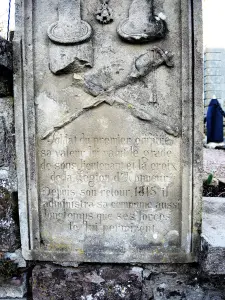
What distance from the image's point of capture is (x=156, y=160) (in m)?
2.03

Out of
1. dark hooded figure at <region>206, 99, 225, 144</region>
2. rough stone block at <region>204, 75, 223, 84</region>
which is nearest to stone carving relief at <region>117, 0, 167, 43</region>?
dark hooded figure at <region>206, 99, 225, 144</region>

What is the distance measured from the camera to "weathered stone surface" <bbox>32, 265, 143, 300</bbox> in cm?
208

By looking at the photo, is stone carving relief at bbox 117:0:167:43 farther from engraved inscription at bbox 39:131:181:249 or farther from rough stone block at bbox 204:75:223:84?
rough stone block at bbox 204:75:223:84

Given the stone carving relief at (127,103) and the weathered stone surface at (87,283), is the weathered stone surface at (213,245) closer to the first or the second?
the weathered stone surface at (87,283)

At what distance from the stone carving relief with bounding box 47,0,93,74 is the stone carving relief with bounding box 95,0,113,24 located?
93mm

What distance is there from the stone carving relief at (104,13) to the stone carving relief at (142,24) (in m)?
0.09

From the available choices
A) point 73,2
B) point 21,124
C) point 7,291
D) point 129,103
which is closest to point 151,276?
point 7,291

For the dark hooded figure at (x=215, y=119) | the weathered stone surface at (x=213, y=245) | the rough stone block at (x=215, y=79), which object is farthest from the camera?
the rough stone block at (x=215, y=79)

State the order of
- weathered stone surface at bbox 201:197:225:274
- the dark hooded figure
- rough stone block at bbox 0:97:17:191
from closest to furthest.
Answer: weathered stone surface at bbox 201:197:225:274
rough stone block at bbox 0:97:17:191
the dark hooded figure

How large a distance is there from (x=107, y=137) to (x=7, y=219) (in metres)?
0.89

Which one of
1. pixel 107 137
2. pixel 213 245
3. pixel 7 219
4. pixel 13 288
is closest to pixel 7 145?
pixel 7 219

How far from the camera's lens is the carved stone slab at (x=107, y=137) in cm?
197

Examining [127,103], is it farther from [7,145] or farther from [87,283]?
[87,283]

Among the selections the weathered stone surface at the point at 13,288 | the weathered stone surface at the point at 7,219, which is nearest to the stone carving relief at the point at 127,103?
the weathered stone surface at the point at 7,219
